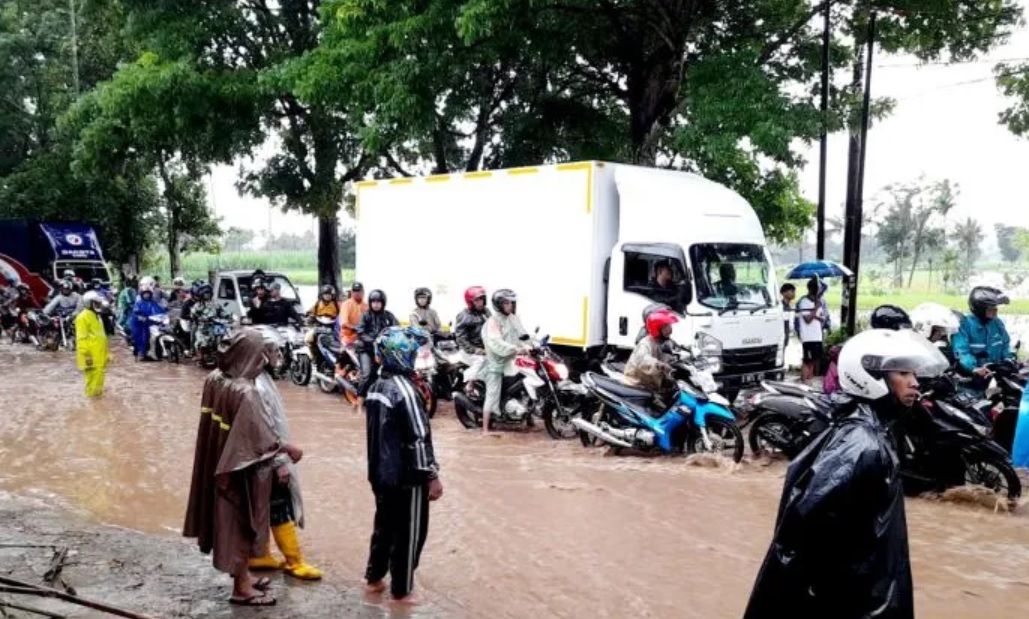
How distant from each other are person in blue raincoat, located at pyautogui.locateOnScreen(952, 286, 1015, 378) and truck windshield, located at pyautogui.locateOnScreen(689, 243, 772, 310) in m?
2.66

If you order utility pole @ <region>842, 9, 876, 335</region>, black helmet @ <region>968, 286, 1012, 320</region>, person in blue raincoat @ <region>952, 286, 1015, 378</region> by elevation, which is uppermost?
utility pole @ <region>842, 9, 876, 335</region>

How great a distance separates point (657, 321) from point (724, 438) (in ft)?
4.11

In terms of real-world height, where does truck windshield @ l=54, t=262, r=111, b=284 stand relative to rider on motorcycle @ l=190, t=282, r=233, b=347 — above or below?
above

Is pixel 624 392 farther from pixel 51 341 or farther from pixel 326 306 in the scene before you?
pixel 51 341

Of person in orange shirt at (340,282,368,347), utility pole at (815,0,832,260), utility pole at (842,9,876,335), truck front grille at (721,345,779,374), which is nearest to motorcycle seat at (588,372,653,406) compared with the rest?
truck front grille at (721,345,779,374)

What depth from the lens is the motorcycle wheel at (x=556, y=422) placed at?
9.60 meters

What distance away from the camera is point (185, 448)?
9195 mm

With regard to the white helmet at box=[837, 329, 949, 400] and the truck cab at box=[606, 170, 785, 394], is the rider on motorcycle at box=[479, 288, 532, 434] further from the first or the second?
the white helmet at box=[837, 329, 949, 400]

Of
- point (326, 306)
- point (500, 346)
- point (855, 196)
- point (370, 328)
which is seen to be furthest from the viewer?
point (855, 196)

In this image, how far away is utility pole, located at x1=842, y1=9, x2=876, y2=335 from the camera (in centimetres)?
1404

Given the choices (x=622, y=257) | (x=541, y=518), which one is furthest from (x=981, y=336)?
(x=541, y=518)

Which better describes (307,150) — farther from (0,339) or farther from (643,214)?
(643,214)

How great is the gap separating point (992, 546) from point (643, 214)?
5.72 metres

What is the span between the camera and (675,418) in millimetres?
8227
